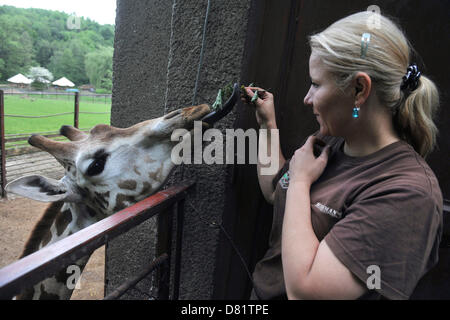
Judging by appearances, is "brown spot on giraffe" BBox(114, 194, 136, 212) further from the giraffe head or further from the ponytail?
the ponytail

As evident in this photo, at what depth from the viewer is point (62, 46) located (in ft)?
165

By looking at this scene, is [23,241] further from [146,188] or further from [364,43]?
[364,43]

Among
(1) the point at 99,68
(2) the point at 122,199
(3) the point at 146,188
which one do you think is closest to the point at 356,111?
(3) the point at 146,188

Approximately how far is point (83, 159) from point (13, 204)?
6.86 m

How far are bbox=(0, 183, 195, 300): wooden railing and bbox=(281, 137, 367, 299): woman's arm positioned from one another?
671 mm

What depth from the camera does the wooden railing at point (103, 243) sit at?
0.77m

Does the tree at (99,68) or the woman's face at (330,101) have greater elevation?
the tree at (99,68)

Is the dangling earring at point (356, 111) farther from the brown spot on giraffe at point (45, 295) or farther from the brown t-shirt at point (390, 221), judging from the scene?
the brown spot on giraffe at point (45, 295)

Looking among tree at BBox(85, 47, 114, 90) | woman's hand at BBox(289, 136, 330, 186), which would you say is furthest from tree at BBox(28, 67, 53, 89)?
woman's hand at BBox(289, 136, 330, 186)

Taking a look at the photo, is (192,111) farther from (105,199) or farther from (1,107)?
(1,107)

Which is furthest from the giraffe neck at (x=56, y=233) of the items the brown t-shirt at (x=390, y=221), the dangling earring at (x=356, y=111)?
the dangling earring at (x=356, y=111)

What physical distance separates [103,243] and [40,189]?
1.06m

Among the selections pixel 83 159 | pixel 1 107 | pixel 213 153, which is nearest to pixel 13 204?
pixel 1 107

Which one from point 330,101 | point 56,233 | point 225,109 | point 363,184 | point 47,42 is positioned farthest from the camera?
point 47,42
